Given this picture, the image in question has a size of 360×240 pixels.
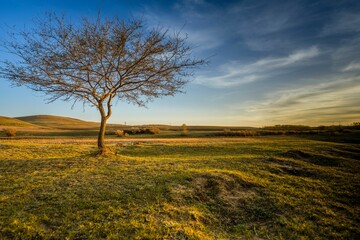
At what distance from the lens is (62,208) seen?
20.5ft

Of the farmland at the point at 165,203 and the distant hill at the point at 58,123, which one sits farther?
the distant hill at the point at 58,123

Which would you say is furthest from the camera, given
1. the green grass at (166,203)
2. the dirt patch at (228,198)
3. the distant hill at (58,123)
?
the distant hill at (58,123)


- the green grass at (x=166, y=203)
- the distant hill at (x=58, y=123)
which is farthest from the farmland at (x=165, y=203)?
the distant hill at (x=58, y=123)

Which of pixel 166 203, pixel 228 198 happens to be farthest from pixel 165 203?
pixel 228 198

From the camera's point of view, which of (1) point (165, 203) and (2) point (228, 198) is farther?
(2) point (228, 198)

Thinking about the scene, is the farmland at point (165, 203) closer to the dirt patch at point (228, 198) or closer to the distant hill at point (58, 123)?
the dirt patch at point (228, 198)

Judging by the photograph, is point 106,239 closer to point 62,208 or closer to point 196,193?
point 62,208

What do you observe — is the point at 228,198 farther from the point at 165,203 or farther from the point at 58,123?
the point at 58,123

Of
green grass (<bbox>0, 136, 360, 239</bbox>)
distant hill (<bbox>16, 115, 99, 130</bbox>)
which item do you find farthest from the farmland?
distant hill (<bbox>16, 115, 99, 130</bbox>)

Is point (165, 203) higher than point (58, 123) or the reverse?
the reverse

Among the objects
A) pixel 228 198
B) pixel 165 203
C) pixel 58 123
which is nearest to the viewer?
pixel 165 203

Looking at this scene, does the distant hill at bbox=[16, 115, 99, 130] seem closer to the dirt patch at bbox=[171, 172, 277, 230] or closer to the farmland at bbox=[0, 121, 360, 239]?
the farmland at bbox=[0, 121, 360, 239]

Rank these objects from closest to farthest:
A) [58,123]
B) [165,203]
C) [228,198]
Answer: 1. [165,203]
2. [228,198]
3. [58,123]

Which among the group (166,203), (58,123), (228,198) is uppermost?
(58,123)
